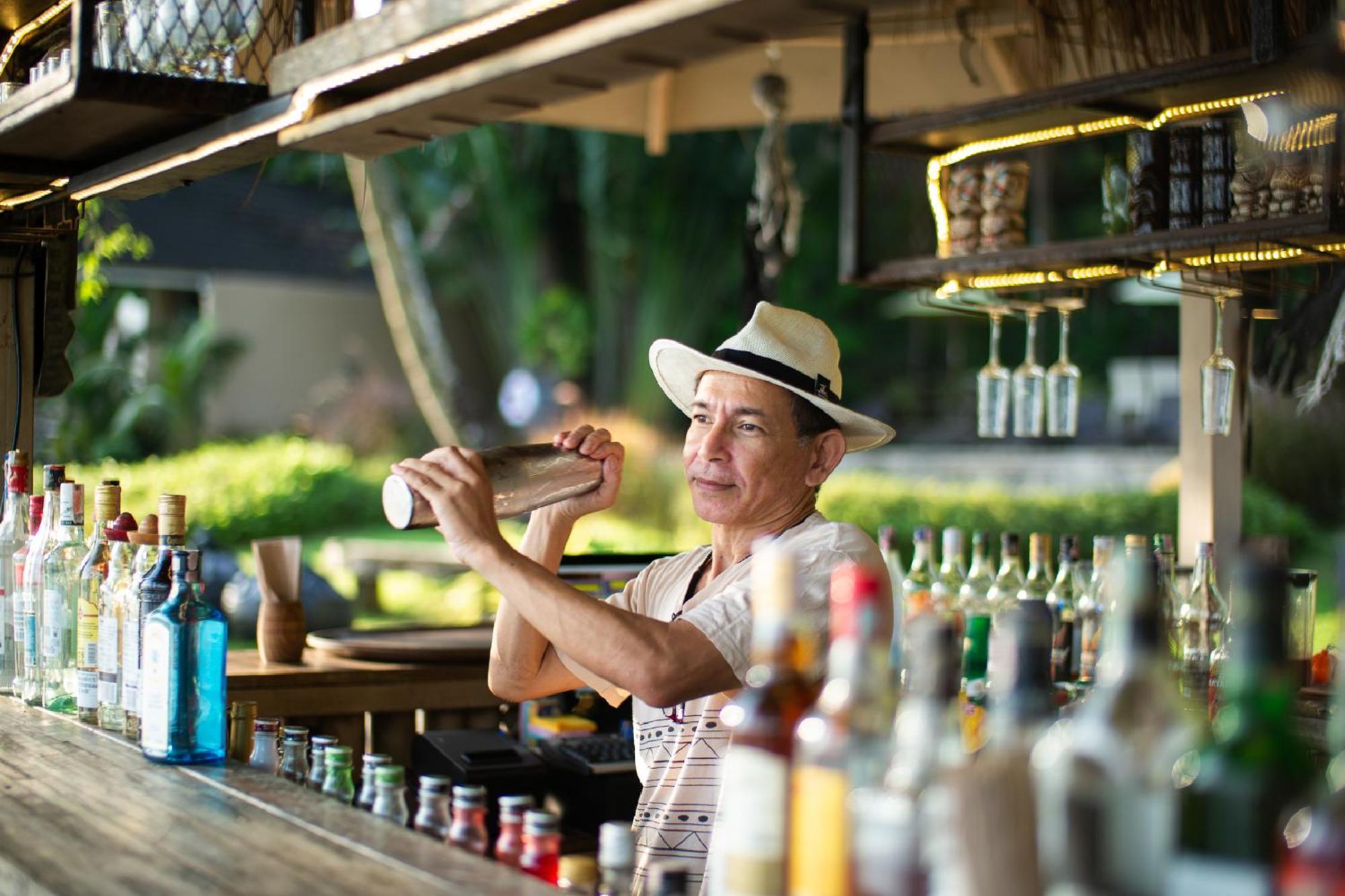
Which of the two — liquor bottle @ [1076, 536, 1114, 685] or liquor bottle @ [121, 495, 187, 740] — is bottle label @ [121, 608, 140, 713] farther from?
liquor bottle @ [1076, 536, 1114, 685]

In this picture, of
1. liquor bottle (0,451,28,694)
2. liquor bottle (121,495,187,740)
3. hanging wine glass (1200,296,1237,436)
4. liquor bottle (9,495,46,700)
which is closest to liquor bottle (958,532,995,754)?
hanging wine glass (1200,296,1237,436)

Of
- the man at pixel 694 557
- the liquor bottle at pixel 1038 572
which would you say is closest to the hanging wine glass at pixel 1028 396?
the liquor bottle at pixel 1038 572

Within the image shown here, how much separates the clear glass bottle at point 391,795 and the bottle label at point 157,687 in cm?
42

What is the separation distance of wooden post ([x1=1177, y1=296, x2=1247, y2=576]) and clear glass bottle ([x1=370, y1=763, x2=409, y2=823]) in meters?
3.08

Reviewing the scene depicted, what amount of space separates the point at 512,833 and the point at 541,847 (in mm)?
62

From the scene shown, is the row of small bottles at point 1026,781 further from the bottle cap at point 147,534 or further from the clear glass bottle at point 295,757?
the bottle cap at point 147,534

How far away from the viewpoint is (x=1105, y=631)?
357 centimetres

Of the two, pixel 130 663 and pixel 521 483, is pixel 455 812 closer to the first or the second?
pixel 521 483

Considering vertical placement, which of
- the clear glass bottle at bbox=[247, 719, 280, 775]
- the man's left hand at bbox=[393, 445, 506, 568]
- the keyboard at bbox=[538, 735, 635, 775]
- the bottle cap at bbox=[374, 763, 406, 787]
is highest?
the man's left hand at bbox=[393, 445, 506, 568]

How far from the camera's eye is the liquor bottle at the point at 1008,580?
12.3ft

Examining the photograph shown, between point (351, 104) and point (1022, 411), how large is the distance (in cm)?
227

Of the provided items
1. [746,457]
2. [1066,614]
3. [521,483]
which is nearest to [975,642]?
[1066,614]

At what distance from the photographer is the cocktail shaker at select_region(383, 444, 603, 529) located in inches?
79.2

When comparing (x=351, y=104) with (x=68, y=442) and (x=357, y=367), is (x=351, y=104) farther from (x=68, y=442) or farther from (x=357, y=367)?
(x=357, y=367)
